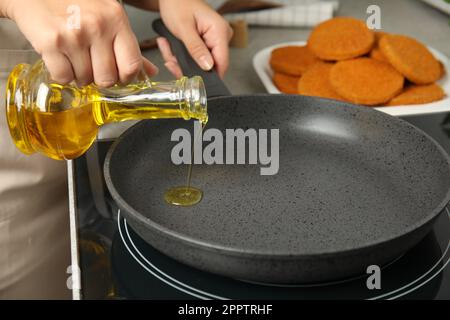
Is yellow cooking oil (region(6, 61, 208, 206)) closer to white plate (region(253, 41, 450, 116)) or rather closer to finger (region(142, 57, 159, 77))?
finger (region(142, 57, 159, 77))

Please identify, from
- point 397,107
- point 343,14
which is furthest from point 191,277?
point 343,14

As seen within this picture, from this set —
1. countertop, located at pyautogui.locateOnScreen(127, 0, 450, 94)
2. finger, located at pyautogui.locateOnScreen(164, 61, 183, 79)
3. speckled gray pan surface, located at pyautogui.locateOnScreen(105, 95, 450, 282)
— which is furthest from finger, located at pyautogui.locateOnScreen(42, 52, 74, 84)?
countertop, located at pyautogui.locateOnScreen(127, 0, 450, 94)

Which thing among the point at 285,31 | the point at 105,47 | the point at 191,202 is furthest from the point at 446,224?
the point at 285,31

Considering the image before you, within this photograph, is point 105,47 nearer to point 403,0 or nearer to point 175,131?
point 175,131

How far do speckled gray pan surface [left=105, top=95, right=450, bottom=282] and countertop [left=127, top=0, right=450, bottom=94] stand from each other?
290 millimetres

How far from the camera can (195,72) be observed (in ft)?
3.01

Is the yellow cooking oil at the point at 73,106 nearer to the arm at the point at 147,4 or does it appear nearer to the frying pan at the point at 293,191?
the frying pan at the point at 293,191

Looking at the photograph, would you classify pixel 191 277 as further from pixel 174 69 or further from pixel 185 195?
pixel 174 69

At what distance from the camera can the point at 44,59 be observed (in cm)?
63

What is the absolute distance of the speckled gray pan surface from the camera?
581mm

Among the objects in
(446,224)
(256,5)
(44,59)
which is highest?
(44,59)

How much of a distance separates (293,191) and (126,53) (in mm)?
280

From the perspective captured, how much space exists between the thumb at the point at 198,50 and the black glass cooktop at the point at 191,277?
1.04ft

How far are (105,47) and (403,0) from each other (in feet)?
3.89
